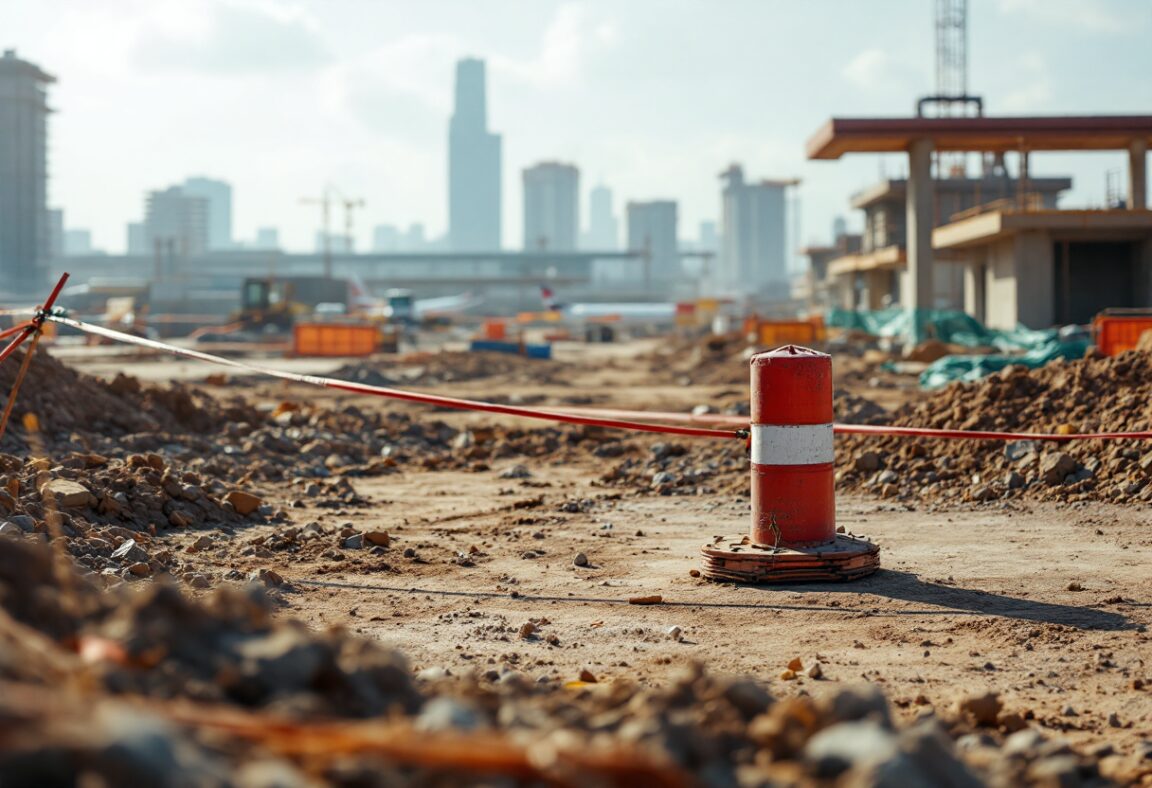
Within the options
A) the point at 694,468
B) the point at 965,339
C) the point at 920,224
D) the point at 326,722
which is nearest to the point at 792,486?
the point at 694,468

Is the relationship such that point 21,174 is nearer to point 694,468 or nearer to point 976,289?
point 976,289

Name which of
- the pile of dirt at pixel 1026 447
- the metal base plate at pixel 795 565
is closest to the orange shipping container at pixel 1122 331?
the pile of dirt at pixel 1026 447

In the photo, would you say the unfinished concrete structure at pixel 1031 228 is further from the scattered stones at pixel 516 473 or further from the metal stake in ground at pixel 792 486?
the metal stake in ground at pixel 792 486

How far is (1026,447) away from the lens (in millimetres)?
11852

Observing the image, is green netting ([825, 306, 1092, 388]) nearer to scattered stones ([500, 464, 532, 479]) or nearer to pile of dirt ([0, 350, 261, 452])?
scattered stones ([500, 464, 532, 479])

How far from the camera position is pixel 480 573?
8.82m

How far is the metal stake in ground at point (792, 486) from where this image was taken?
26.8 feet

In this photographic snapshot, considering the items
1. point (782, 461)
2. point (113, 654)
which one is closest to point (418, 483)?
point (782, 461)

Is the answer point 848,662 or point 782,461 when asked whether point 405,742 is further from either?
point 782,461

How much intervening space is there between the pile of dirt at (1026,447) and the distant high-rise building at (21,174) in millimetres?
180524

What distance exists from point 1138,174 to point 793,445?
125 feet

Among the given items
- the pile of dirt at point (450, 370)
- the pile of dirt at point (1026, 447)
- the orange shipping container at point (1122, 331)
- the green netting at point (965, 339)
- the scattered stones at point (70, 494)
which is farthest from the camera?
the pile of dirt at point (450, 370)

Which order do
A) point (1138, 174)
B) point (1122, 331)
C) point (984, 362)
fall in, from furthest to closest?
point (1138, 174) < point (984, 362) < point (1122, 331)

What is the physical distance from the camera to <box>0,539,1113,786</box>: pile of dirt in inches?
97.7
